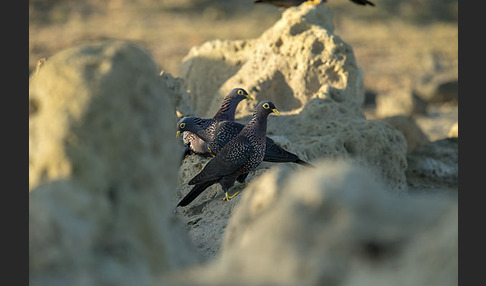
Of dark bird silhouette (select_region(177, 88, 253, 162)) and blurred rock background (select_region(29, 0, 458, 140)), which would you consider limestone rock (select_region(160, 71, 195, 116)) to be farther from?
blurred rock background (select_region(29, 0, 458, 140))

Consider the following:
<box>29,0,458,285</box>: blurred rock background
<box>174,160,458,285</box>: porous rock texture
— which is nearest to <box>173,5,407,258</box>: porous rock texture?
<box>29,0,458,285</box>: blurred rock background

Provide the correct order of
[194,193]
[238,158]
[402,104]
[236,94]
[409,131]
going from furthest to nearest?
[402,104] → [409,131] → [236,94] → [194,193] → [238,158]

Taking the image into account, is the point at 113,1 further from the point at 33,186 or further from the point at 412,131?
the point at 33,186

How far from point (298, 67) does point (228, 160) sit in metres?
3.36

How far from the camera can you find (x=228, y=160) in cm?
694

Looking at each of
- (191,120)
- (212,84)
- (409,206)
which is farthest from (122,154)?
(212,84)

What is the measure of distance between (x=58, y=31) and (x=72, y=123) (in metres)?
23.7

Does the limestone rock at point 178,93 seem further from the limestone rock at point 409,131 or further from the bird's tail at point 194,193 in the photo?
the limestone rock at point 409,131

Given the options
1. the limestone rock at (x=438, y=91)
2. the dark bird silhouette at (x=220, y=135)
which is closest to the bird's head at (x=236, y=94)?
the dark bird silhouette at (x=220, y=135)

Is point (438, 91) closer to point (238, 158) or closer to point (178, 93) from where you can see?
point (178, 93)

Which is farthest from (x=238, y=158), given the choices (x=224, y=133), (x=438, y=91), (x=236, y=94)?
(x=438, y=91)

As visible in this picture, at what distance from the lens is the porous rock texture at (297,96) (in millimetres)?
7863

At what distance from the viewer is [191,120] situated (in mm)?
7988

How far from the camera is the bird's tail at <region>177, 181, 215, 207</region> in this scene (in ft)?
23.3
